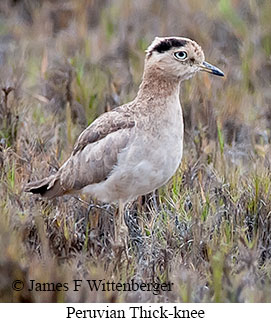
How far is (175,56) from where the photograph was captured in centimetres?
544

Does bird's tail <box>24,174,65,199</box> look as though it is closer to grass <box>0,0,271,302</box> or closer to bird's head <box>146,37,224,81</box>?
grass <box>0,0,271,302</box>

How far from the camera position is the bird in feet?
17.1

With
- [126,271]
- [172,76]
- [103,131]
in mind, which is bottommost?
[126,271]

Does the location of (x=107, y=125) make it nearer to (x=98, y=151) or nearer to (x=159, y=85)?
(x=98, y=151)

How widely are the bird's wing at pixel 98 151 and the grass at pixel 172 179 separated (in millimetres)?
234

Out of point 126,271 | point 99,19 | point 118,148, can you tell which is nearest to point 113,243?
point 126,271

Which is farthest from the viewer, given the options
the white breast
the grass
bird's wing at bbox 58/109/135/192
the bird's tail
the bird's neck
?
the bird's tail

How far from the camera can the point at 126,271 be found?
496cm

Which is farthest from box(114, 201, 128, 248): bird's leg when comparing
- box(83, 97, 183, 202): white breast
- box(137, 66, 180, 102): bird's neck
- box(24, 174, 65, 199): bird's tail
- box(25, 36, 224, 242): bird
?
box(137, 66, 180, 102): bird's neck

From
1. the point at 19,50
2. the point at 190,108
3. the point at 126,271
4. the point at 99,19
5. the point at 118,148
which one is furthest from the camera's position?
the point at 99,19

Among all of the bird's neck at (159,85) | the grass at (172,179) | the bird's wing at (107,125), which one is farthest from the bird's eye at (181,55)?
the grass at (172,179)

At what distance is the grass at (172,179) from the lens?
474cm

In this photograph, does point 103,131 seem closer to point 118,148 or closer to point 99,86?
point 118,148

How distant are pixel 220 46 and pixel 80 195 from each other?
3702 mm
